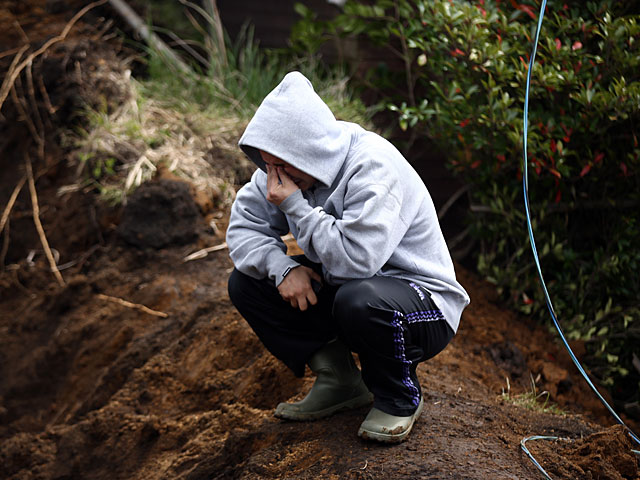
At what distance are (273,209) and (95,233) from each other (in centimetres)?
218

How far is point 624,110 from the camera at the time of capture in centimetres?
311

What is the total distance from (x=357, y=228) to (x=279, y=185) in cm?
31

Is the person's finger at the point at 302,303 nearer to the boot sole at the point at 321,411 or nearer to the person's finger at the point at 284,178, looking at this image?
the person's finger at the point at 284,178

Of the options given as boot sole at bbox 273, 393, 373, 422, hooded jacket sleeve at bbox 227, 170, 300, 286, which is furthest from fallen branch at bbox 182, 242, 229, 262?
boot sole at bbox 273, 393, 373, 422

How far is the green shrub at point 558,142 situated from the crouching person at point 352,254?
1.49 metres

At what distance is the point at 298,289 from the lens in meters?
2.08

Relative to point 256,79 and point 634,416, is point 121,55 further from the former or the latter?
point 634,416

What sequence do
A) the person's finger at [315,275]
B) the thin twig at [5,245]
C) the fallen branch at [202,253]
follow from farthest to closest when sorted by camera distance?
the thin twig at [5,245] → the fallen branch at [202,253] → the person's finger at [315,275]

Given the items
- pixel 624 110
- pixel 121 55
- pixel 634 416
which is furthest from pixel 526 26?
pixel 121 55

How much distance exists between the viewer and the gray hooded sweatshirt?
1.94 metres

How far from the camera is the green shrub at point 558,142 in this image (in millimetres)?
3217

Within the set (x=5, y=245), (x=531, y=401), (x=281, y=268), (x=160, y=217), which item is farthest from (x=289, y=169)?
(x=5, y=245)

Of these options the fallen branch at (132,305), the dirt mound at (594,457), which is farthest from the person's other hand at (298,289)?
the fallen branch at (132,305)

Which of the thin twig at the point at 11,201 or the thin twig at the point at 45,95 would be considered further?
the thin twig at the point at 45,95
